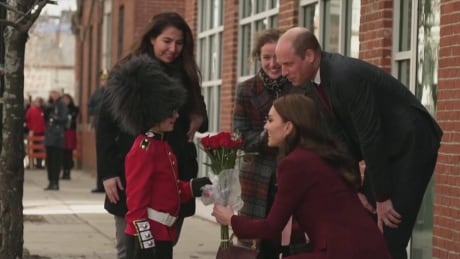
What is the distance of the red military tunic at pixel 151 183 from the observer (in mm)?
6363

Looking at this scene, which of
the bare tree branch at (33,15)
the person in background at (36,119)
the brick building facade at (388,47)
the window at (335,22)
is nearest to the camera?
the brick building facade at (388,47)

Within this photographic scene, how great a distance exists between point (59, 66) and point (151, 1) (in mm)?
57370

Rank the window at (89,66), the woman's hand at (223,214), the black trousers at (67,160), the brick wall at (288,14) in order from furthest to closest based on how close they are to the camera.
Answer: the window at (89,66) → the black trousers at (67,160) → the brick wall at (288,14) → the woman's hand at (223,214)

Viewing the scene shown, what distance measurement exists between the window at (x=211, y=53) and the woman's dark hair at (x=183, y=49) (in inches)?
364

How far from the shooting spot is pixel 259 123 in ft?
23.7

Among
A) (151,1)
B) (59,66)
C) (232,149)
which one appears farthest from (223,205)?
(59,66)

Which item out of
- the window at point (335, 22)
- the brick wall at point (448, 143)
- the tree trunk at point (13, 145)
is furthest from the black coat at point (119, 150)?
the window at point (335, 22)

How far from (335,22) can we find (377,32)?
1.72 metres

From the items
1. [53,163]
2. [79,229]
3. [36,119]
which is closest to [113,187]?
[79,229]

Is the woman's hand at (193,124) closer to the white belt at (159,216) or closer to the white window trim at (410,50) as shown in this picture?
the white belt at (159,216)

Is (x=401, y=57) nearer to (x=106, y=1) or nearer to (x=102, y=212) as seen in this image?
(x=102, y=212)

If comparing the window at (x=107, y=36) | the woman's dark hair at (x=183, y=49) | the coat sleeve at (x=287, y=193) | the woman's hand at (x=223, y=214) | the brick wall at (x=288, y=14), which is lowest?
the woman's hand at (x=223, y=214)

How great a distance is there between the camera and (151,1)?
22.2 meters

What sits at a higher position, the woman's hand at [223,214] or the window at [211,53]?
the window at [211,53]
